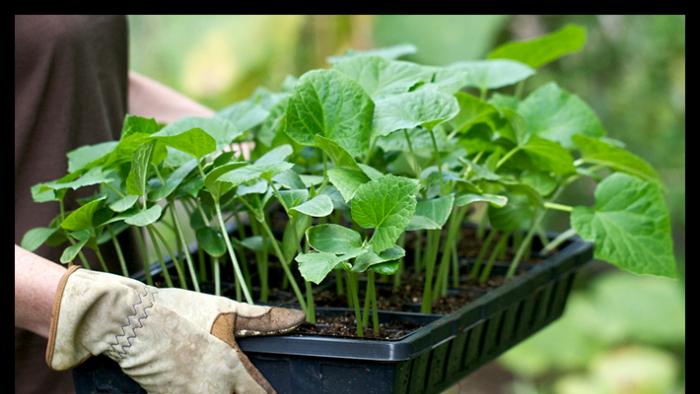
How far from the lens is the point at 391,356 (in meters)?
0.77

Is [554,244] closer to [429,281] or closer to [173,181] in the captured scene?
[429,281]

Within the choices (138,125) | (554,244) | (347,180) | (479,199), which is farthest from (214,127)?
(554,244)

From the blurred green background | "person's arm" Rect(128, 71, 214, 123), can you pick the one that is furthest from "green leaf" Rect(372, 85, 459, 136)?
the blurred green background

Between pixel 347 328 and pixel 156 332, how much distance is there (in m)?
0.18

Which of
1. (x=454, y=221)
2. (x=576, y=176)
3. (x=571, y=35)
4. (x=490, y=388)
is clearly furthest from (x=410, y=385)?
(x=490, y=388)

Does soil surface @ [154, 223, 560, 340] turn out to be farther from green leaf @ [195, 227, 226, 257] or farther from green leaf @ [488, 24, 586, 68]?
green leaf @ [488, 24, 586, 68]

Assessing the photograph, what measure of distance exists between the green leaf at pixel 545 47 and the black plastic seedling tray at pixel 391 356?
0.33 meters

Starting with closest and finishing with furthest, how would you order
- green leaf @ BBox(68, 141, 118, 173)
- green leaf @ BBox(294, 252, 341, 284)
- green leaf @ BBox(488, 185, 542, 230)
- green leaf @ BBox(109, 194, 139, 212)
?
1. green leaf @ BBox(294, 252, 341, 284)
2. green leaf @ BBox(109, 194, 139, 212)
3. green leaf @ BBox(68, 141, 118, 173)
4. green leaf @ BBox(488, 185, 542, 230)

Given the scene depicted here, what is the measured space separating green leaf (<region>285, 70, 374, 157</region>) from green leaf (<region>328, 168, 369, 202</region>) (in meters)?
0.03

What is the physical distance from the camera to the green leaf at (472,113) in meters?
1.04

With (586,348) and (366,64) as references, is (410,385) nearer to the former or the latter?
(366,64)

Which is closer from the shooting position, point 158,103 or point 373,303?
point 373,303

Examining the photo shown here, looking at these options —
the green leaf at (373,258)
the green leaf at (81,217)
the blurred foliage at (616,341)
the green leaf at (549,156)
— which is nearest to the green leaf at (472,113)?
the green leaf at (549,156)

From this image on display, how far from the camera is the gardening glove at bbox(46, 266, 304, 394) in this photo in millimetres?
800
